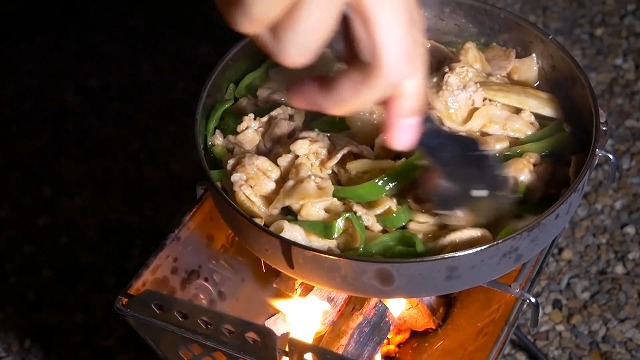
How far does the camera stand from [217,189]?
1.42m

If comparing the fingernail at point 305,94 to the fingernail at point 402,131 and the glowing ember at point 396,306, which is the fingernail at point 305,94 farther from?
the glowing ember at point 396,306

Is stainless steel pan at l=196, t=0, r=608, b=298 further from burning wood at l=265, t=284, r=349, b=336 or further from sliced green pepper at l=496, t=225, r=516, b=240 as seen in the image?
burning wood at l=265, t=284, r=349, b=336

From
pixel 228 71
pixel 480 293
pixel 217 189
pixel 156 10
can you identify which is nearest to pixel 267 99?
pixel 228 71

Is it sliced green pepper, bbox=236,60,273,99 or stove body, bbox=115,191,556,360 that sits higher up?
sliced green pepper, bbox=236,60,273,99

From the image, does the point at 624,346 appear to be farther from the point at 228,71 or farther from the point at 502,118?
the point at 228,71

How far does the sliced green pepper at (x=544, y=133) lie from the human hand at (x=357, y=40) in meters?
0.49

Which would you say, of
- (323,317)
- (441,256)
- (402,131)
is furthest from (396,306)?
(402,131)

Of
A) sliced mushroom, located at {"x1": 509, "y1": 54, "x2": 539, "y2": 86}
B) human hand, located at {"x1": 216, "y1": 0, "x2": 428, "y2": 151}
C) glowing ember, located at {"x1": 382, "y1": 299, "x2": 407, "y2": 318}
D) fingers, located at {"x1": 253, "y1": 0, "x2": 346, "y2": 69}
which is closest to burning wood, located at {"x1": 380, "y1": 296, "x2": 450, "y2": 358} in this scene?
glowing ember, located at {"x1": 382, "y1": 299, "x2": 407, "y2": 318}

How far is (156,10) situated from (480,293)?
2325mm

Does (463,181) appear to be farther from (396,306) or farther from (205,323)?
(205,323)

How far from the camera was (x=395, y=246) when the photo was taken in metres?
1.40

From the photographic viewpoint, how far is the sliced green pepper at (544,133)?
1591 millimetres

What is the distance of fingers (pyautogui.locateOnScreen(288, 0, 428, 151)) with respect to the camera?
1.04 m

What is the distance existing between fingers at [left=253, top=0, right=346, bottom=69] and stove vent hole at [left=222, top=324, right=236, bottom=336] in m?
0.57
